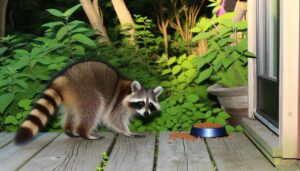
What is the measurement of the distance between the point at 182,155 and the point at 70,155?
75cm

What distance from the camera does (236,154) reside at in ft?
11.7

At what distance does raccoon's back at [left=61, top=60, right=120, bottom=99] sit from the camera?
174 inches

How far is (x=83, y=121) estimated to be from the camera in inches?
172

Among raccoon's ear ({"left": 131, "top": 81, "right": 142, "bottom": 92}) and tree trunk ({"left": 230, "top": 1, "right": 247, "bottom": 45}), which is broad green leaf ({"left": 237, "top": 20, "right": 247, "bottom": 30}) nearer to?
tree trunk ({"left": 230, "top": 1, "right": 247, "bottom": 45})

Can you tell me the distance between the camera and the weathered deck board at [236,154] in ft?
10.5

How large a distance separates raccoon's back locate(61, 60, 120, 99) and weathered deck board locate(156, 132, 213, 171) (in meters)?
0.70

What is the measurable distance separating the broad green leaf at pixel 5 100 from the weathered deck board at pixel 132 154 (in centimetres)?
125

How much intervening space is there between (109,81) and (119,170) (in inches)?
61.2

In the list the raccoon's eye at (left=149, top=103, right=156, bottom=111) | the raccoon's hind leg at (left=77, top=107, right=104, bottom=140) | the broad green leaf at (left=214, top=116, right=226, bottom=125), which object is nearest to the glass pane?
the broad green leaf at (left=214, top=116, right=226, bottom=125)

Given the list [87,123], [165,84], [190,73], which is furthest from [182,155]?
[165,84]

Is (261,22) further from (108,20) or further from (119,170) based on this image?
(108,20)

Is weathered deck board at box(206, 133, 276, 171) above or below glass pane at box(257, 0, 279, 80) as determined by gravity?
below

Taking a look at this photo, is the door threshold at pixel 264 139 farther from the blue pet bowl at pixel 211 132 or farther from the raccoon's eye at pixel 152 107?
the raccoon's eye at pixel 152 107

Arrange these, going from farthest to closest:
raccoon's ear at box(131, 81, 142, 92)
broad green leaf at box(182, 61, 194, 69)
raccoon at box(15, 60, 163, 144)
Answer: broad green leaf at box(182, 61, 194, 69) < raccoon's ear at box(131, 81, 142, 92) < raccoon at box(15, 60, 163, 144)
